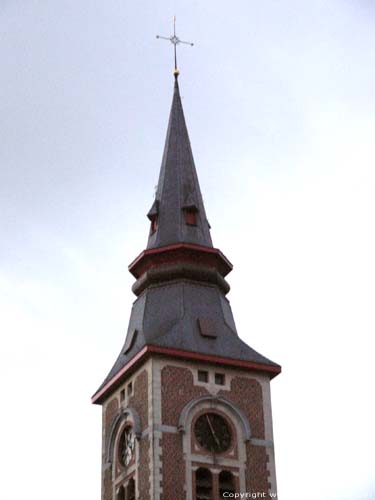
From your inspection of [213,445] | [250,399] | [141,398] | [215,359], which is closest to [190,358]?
[215,359]

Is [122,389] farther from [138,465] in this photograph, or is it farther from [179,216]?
[179,216]

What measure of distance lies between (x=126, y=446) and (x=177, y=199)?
16.6 meters

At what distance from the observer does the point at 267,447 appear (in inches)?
2783

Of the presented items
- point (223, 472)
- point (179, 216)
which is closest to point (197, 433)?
point (223, 472)

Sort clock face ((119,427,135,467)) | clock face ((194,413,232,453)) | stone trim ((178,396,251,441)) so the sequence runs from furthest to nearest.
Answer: clock face ((119,427,135,467)) < stone trim ((178,396,251,441)) < clock face ((194,413,232,453))

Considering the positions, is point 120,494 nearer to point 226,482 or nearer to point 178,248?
point 226,482

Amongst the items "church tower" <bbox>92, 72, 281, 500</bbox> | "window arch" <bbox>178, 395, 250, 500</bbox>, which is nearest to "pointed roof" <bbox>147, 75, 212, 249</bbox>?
"church tower" <bbox>92, 72, 281, 500</bbox>

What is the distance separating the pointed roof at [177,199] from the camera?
257ft

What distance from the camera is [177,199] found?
80188 millimetres

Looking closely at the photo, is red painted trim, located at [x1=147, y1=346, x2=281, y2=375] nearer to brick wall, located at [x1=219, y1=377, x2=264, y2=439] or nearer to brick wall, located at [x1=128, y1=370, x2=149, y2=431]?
brick wall, located at [x1=219, y1=377, x2=264, y2=439]

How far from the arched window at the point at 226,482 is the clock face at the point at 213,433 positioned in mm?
1285

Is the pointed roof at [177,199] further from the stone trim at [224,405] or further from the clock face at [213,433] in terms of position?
the clock face at [213,433]

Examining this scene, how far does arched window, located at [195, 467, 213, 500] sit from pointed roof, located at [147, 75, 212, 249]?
48.8 feet

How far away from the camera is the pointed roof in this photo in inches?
3083
